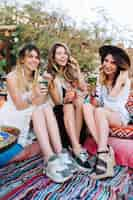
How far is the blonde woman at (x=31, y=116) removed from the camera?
221 centimetres

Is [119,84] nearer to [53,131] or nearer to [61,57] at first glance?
[61,57]

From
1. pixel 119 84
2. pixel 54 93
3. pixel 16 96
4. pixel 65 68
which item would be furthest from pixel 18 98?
pixel 119 84

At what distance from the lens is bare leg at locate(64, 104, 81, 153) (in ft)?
8.21

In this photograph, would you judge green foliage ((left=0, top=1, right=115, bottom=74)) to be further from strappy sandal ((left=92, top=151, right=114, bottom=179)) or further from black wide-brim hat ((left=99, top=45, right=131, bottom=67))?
strappy sandal ((left=92, top=151, right=114, bottom=179))

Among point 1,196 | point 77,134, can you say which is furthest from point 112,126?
point 1,196

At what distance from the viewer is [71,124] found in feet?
8.33

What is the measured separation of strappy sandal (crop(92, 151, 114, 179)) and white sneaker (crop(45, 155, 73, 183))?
0.20 metres

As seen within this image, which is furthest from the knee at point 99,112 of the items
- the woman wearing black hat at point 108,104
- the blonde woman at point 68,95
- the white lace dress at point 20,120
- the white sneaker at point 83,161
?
the white lace dress at point 20,120

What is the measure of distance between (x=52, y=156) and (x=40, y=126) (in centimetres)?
25

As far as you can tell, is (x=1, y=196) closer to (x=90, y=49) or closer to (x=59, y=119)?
(x=59, y=119)

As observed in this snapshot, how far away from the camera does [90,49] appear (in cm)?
662

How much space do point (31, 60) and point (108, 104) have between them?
801 mm

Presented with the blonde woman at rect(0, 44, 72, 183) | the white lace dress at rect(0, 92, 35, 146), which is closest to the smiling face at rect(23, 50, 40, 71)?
the blonde woman at rect(0, 44, 72, 183)

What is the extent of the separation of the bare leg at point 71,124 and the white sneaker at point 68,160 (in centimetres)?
19
